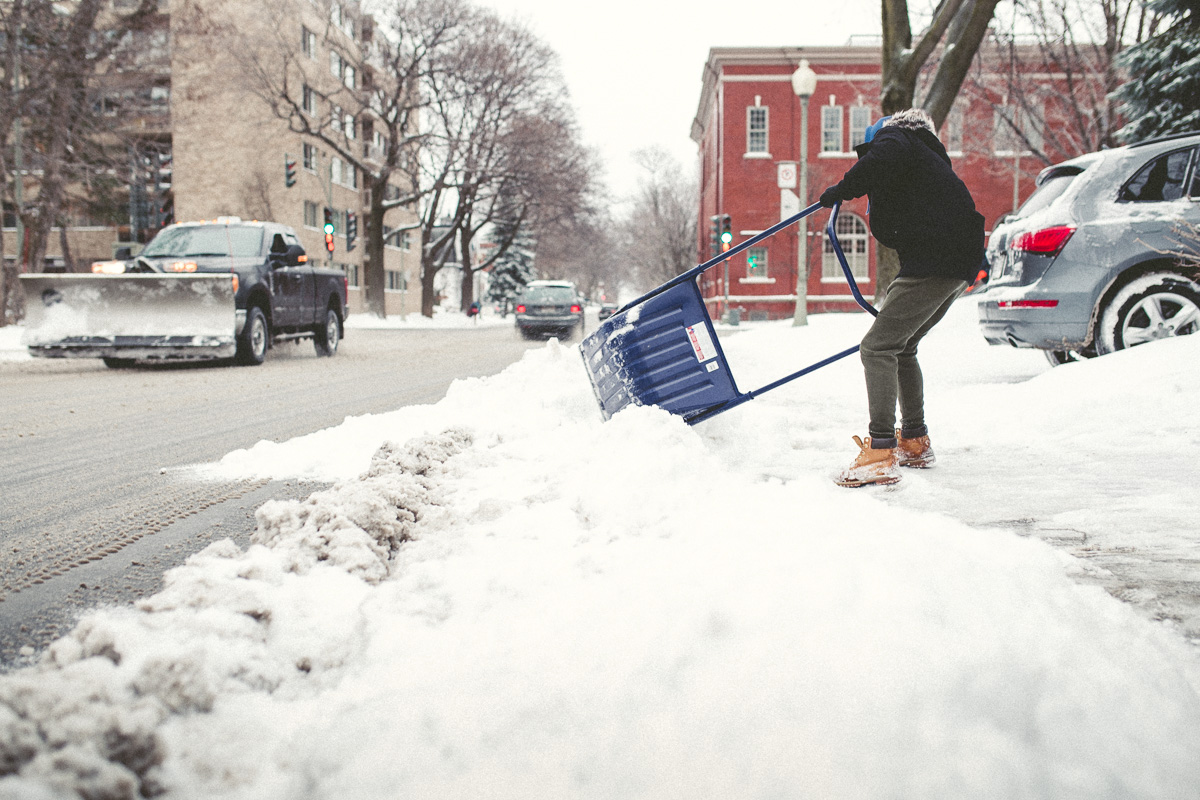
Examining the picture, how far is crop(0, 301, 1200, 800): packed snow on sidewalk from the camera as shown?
1615 millimetres

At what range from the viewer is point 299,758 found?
1.66 m

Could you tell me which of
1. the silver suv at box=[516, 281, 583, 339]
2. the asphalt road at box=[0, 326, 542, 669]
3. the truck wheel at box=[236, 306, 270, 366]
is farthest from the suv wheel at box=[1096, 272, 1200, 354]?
the silver suv at box=[516, 281, 583, 339]

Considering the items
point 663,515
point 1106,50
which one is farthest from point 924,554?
point 1106,50

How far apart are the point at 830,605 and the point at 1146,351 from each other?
4956 millimetres

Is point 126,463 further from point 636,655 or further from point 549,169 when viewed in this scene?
point 549,169

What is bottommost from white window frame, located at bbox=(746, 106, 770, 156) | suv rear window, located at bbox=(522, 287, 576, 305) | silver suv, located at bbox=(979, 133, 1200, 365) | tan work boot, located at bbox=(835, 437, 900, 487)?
tan work boot, located at bbox=(835, 437, 900, 487)

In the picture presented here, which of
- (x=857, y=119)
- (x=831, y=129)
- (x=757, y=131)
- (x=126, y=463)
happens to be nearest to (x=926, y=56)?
(x=126, y=463)

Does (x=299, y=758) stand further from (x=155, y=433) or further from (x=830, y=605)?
(x=155, y=433)

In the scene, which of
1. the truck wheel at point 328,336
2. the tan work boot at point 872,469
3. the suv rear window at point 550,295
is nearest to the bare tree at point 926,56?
the truck wheel at point 328,336

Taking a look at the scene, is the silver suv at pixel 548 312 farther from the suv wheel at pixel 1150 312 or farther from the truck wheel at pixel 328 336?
the suv wheel at pixel 1150 312

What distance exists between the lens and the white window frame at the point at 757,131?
129 feet

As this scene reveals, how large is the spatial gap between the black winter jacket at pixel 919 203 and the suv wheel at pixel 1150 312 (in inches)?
131

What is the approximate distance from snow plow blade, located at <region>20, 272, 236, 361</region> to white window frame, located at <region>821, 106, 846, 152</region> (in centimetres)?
3463

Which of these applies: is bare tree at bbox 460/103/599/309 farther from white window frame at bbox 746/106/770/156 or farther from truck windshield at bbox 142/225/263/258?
truck windshield at bbox 142/225/263/258
